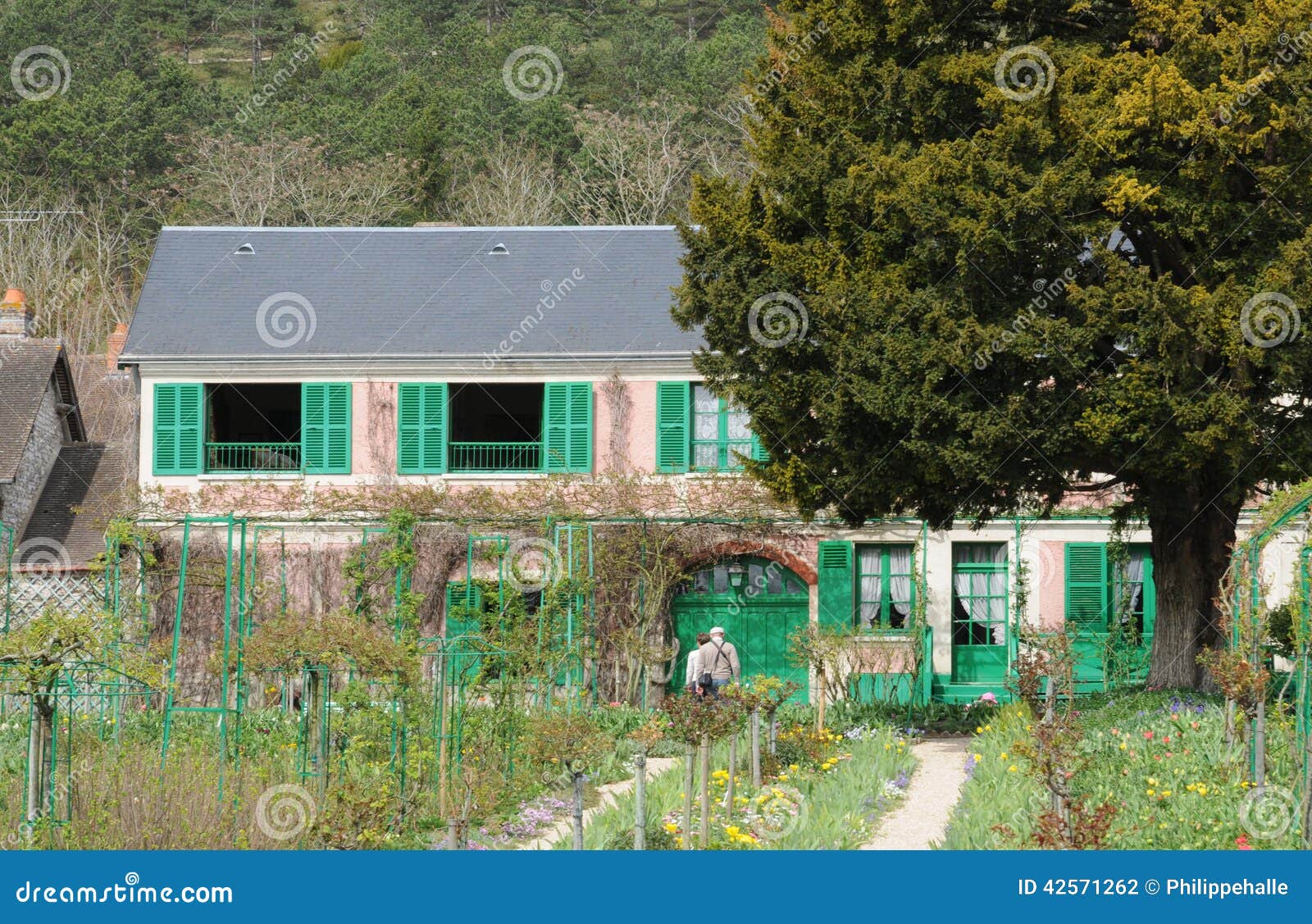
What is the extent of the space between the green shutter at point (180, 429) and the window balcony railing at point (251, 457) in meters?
0.20

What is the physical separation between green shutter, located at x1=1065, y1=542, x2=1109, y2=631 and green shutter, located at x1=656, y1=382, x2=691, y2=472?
5546 mm

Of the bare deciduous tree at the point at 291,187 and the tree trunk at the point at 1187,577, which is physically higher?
the bare deciduous tree at the point at 291,187

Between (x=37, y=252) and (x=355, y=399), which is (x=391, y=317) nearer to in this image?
(x=355, y=399)

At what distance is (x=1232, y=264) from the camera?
47.7ft

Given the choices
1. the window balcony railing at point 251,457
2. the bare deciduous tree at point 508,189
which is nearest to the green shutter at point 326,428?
the window balcony railing at point 251,457

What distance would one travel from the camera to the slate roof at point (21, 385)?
24375 millimetres

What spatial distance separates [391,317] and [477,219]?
16.3 metres

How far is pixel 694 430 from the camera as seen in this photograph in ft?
74.6

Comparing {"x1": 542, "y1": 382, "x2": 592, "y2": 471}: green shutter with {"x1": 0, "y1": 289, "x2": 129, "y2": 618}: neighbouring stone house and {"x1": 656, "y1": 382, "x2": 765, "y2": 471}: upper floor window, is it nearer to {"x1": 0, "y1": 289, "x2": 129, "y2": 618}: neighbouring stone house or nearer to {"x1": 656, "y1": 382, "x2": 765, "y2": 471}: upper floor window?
{"x1": 656, "y1": 382, "x2": 765, "y2": 471}: upper floor window

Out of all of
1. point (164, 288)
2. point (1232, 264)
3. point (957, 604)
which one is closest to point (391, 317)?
point (164, 288)

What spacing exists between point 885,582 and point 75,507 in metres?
11.5

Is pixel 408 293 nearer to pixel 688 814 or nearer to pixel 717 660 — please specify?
pixel 717 660

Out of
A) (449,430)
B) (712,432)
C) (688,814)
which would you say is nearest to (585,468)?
(712,432)

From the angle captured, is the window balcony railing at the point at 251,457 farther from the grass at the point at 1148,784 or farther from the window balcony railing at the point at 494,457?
the grass at the point at 1148,784
